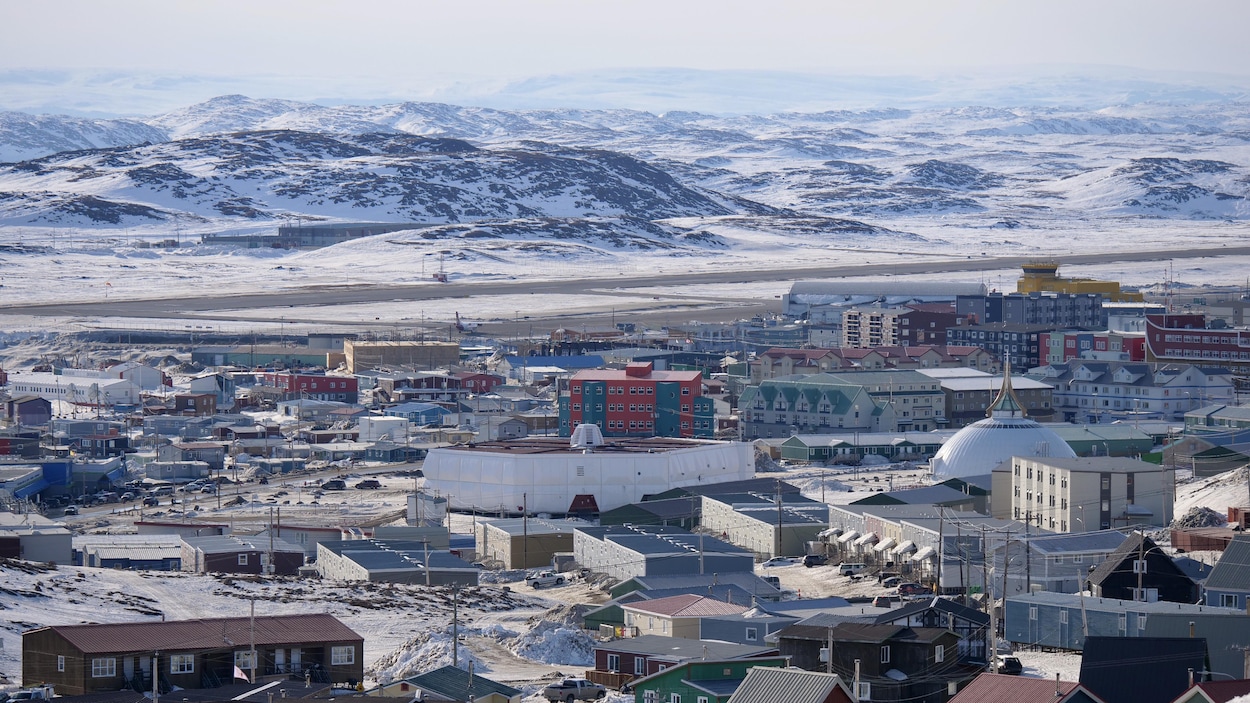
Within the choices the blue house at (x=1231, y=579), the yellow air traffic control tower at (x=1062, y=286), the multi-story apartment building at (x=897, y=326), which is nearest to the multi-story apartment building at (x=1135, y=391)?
the multi-story apartment building at (x=897, y=326)

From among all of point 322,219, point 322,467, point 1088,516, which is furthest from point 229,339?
point 322,219

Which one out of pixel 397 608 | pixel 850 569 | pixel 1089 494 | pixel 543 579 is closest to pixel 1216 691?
pixel 397 608

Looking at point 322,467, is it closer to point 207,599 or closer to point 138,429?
point 138,429

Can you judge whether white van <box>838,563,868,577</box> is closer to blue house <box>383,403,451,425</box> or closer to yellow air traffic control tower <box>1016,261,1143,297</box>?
blue house <box>383,403,451,425</box>

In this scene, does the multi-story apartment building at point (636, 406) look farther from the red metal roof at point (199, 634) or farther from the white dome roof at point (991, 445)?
the red metal roof at point (199, 634)

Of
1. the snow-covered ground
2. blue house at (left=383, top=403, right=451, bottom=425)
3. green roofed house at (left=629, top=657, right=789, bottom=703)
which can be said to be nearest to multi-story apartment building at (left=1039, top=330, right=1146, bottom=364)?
blue house at (left=383, top=403, right=451, bottom=425)
